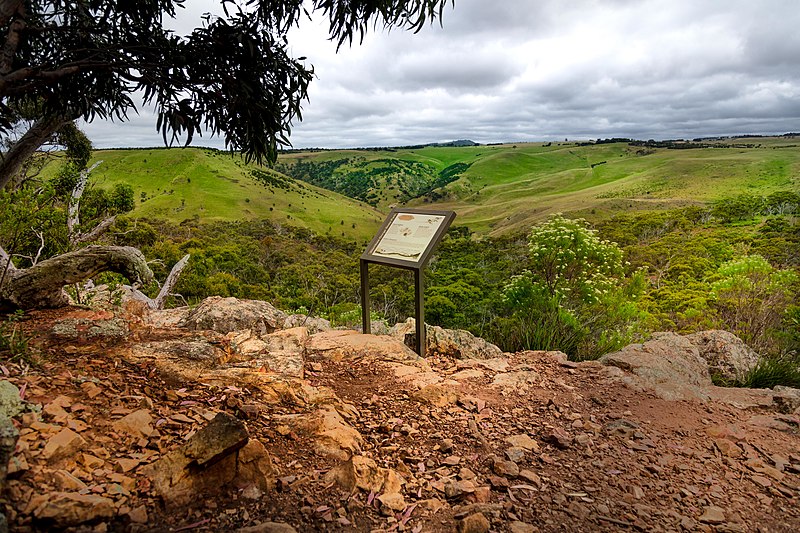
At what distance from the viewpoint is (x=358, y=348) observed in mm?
4824

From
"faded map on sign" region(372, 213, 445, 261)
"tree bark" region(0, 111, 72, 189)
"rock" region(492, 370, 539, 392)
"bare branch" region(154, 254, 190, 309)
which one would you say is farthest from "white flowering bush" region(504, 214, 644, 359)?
"tree bark" region(0, 111, 72, 189)

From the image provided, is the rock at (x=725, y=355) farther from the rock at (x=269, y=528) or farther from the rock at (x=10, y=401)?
the rock at (x=10, y=401)

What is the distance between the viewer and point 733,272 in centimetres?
1215

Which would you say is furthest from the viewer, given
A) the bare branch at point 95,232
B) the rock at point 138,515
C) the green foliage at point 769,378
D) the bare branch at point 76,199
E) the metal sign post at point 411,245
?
the bare branch at point 76,199

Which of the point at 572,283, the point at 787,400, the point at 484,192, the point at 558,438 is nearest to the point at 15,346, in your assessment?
the point at 558,438

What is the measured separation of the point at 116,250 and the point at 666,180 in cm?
9653

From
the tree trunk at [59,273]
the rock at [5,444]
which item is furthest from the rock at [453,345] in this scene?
the rock at [5,444]

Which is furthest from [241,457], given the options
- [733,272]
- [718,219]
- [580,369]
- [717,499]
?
[718,219]

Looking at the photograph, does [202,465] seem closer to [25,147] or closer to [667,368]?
[25,147]

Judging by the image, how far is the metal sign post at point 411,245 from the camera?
4941 millimetres

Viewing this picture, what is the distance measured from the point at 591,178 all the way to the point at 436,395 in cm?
12488

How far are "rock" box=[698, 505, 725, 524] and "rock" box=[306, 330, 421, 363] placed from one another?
2749mm

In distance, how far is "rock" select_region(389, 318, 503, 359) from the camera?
541 cm

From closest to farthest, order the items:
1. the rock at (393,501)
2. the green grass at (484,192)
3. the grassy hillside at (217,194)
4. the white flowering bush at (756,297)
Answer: the rock at (393,501) < the white flowering bush at (756,297) < the green grass at (484,192) < the grassy hillside at (217,194)
